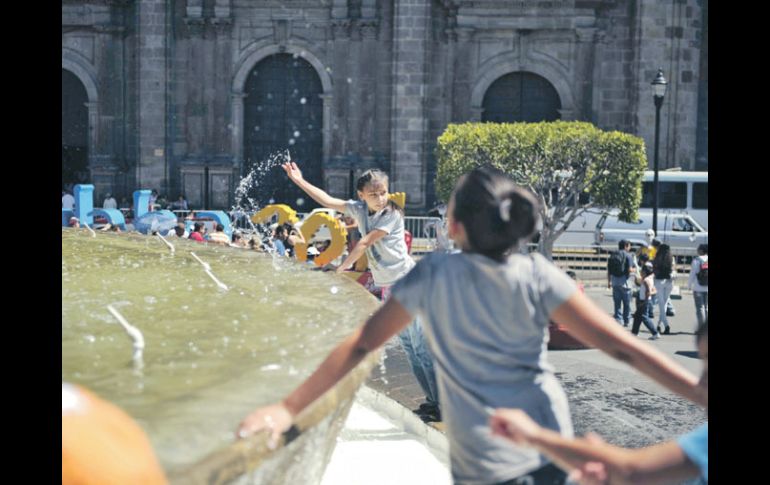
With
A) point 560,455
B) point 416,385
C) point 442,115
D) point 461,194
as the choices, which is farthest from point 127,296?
point 442,115

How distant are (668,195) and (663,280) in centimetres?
866

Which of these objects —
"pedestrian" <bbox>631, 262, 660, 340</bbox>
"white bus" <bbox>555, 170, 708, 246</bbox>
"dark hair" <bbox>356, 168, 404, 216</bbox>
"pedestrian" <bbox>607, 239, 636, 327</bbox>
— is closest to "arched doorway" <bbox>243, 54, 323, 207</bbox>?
"white bus" <bbox>555, 170, 708, 246</bbox>

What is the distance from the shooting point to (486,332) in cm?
279

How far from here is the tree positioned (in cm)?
2016

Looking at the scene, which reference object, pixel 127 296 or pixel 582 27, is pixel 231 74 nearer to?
pixel 582 27

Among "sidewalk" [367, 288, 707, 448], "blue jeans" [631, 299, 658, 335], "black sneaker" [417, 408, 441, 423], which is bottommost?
"sidewalk" [367, 288, 707, 448]

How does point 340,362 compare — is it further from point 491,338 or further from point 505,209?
point 505,209

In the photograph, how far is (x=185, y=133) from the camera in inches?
1016

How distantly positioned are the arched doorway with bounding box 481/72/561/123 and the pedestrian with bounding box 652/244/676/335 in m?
11.3

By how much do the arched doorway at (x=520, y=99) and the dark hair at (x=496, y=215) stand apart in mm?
22696

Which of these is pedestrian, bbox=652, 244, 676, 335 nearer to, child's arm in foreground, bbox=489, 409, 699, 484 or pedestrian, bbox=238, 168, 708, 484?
pedestrian, bbox=238, 168, 708, 484

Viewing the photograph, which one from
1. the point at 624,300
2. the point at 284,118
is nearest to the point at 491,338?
the point at 624,300

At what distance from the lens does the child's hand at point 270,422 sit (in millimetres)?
2705

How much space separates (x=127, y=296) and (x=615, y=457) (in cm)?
294
